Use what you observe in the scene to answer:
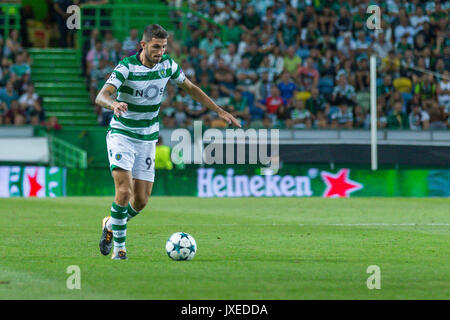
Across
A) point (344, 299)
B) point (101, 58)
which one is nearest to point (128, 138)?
point (344, 299)

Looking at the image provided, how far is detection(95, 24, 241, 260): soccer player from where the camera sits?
33.0ft

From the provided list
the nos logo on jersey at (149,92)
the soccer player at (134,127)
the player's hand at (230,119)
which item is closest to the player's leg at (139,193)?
the soccer player at (134,127)

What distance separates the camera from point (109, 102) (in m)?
9.59

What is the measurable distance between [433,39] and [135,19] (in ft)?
28.9

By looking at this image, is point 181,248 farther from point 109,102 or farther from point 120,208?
point 109,102

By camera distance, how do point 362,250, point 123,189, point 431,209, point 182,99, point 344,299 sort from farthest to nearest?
point 182,99, point 431,209, point 362,250, point 123,189, point 344,299

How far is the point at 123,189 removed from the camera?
1003 centimetres

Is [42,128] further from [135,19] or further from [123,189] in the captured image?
[123,189]

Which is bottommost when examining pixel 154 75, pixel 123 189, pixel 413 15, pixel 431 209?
pixel 431 209

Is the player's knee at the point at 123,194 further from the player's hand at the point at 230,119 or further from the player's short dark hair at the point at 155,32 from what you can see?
the player's short dark hair at the point at 155,32

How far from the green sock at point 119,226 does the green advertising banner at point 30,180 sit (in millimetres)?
13000

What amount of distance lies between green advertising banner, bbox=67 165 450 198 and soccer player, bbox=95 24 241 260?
12.6m

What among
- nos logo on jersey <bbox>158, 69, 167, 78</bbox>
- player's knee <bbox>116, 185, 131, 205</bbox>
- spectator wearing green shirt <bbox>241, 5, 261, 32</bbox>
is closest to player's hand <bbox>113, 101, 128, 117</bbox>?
player's knee <bbox>116, 185, 131, 205</bbox>

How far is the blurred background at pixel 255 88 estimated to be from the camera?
919 inches
